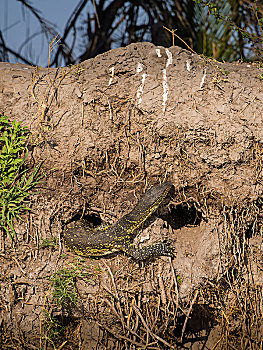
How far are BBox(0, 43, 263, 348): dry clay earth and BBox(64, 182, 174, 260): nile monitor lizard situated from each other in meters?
0.17

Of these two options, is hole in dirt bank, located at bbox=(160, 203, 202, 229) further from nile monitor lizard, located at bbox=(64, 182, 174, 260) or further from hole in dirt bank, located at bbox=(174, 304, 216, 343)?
hole in dirt bank, located at bbox=(174, 304, 216, 343)

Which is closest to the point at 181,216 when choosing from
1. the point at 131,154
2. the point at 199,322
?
the point at 131,154

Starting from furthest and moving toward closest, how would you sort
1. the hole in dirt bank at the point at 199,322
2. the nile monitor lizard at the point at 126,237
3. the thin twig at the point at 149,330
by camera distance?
the hole in dirt bank at the point at 199,322 → the nile monitor lizard at the point at 126,237 → the thin twig at the point at 149,330

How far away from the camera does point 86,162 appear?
14.5ft

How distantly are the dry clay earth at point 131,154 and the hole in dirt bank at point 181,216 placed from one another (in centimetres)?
34

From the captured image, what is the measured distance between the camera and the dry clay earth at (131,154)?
429 centimetres

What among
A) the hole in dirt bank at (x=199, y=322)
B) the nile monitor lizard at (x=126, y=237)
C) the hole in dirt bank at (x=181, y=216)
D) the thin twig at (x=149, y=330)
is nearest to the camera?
the thin twig at (x=149, y=330)

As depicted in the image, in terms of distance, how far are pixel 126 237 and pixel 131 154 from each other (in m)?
1.09

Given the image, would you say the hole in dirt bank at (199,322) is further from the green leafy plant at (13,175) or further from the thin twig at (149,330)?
the green leafy plant at (13,175)

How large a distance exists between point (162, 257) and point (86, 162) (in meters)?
1.61

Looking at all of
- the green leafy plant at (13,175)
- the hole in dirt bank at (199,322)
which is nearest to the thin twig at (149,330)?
the hole in dirt bank at (199,322)

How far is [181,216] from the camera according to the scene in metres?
5.05

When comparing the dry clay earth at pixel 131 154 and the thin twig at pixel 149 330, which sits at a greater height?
the dry clay earth at pixel 131 154

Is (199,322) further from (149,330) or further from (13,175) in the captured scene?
(13,175)
